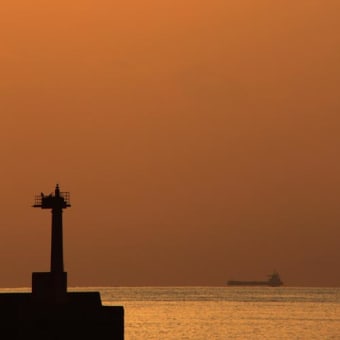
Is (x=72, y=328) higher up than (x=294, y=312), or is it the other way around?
(x=294, y=312)

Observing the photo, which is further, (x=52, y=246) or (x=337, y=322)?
(x=337, y=322)

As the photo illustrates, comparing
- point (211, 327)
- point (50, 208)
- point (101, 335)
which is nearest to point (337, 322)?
point (211, 327)

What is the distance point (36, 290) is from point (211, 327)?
79.0 meters

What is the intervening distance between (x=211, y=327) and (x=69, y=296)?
7868 cm

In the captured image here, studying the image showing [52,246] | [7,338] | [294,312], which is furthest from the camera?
[294,312]

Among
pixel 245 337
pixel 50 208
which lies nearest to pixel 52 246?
pixel 50 208

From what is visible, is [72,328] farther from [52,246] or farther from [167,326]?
[167,326]

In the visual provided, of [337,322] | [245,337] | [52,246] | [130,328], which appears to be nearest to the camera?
[52,246]

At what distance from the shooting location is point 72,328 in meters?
61.0

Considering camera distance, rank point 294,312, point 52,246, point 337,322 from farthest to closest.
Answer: point 294,312, point 337,322, point 52,246

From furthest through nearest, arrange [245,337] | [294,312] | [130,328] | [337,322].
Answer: [294,312]
[337,322]
[130,328]
[245,337]

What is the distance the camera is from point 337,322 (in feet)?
531

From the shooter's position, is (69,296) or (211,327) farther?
(211,327)

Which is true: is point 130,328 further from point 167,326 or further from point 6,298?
point 6,298
